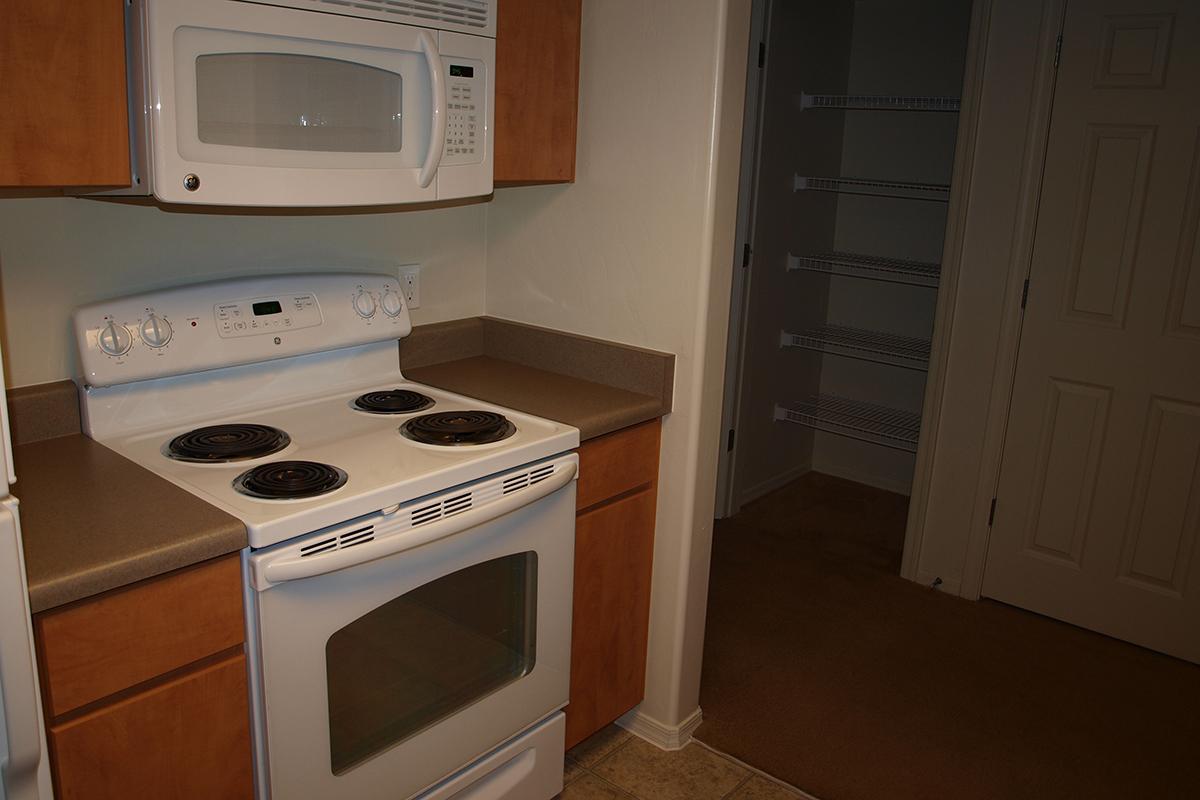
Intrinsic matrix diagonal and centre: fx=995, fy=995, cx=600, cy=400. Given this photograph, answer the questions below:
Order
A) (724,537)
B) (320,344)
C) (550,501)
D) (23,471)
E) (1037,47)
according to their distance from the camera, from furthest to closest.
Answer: (724,537)
(1037,47)
(320,344)
(550,501)
(23,471)

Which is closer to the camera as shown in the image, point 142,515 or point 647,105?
point 142,515

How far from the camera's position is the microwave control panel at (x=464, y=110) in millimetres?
2000

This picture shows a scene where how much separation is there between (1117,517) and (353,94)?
2529 millimetres

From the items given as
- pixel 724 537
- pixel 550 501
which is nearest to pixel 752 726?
pixel 550 501

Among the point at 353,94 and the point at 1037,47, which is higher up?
the point at 1037,47

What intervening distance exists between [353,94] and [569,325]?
838 millimetres

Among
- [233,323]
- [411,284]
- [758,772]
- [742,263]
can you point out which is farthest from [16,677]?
[742,263]

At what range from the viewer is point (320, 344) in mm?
2146

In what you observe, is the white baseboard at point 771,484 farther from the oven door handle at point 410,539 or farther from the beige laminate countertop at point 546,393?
the oven door handle at point 410,539

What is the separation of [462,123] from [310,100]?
0.35 metres

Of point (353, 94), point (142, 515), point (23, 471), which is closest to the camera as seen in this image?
point (142, 515)

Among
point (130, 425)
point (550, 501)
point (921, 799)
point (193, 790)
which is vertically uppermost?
point (130, 425)

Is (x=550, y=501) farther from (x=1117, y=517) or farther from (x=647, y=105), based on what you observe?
(x=1117, y=517)

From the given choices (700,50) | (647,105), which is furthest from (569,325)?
(700,50)
